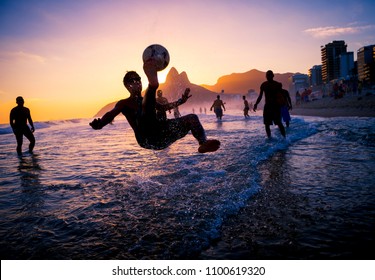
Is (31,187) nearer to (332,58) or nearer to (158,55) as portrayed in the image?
(158,55)

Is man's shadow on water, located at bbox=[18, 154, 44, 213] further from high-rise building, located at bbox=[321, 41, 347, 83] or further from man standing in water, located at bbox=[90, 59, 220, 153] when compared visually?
high-rise building, located at bbox=[321, 41, 347, 83]

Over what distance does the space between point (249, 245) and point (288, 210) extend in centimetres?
85

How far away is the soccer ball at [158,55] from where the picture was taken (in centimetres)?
319

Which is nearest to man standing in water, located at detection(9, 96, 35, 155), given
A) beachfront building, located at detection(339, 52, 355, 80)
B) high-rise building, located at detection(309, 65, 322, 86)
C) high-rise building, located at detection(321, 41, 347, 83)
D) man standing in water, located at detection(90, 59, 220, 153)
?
man standing in water, located at detection(90, 59, 220, 153)

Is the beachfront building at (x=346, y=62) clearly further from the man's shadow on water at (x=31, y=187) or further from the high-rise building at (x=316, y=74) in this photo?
the man's shadow on water at (x=31, y=187)

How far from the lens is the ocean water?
6.95 ft

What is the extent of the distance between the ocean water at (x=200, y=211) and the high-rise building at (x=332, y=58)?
107920 millimetres

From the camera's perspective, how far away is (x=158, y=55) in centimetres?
324

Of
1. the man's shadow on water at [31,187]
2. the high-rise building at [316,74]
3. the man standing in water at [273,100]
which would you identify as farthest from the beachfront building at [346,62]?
the man's shadow on water at [31,187]

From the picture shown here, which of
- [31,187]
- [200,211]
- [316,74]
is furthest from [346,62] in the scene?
[31,187]

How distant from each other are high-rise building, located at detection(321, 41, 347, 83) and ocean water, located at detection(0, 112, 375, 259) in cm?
10792

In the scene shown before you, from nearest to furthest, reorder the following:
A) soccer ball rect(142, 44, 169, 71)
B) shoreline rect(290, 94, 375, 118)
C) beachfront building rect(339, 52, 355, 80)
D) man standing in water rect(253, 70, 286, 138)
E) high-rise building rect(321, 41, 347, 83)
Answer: soccer ball rect(142, 44, 169, 71), man standing in water rect(253, 70, 286, 138), shoreline rect(290, 94, 375, 118), beachfront building rect(339, 52, 355, 80), high-rise building rect(321, 41, 347, 83)
